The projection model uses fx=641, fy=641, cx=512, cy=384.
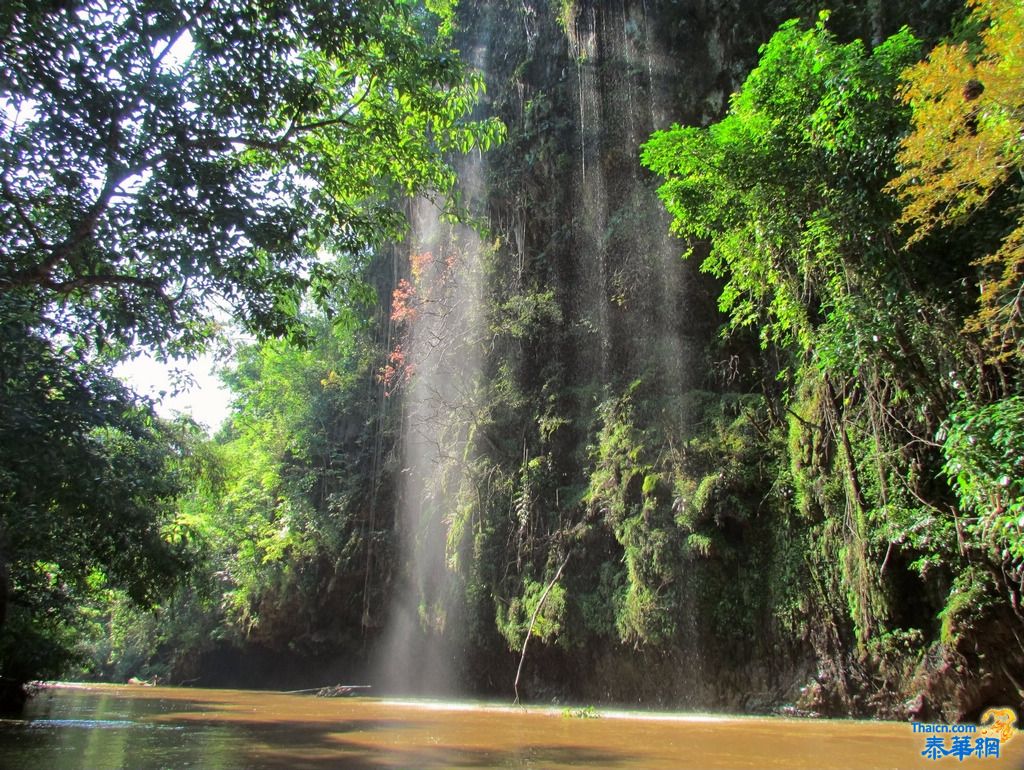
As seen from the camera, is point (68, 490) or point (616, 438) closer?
point (68, 490)

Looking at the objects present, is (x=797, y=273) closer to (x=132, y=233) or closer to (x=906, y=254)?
(x=906, y=254)

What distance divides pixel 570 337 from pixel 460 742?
9231 millimetres

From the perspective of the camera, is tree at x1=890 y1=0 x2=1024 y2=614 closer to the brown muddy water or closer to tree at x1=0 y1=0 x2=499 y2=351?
the brown muddy water

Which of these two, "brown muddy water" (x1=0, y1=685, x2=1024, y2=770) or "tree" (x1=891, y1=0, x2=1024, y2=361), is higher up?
"tree" (x1=891, y1=0, x2=1024, y2=361)

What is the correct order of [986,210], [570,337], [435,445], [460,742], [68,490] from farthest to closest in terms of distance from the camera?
[435,445] → [570,337] → [68,490] → [986,210] → [460,742]

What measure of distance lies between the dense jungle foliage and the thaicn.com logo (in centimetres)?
37

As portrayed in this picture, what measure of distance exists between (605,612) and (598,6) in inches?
504

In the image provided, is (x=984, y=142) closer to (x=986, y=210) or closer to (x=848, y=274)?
(x=986, y=210)

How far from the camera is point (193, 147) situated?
4.72 m

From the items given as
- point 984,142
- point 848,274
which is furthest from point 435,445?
point 984,142

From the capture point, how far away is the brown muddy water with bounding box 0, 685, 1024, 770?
459cm

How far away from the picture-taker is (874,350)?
6.47 metres

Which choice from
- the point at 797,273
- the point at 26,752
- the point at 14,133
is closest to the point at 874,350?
the point at 797,273

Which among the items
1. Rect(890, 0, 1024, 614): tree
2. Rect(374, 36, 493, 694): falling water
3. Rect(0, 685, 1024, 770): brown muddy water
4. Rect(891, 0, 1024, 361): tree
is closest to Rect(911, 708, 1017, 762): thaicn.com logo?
Rect(0, 685, 1024, 770): brown muddy water
